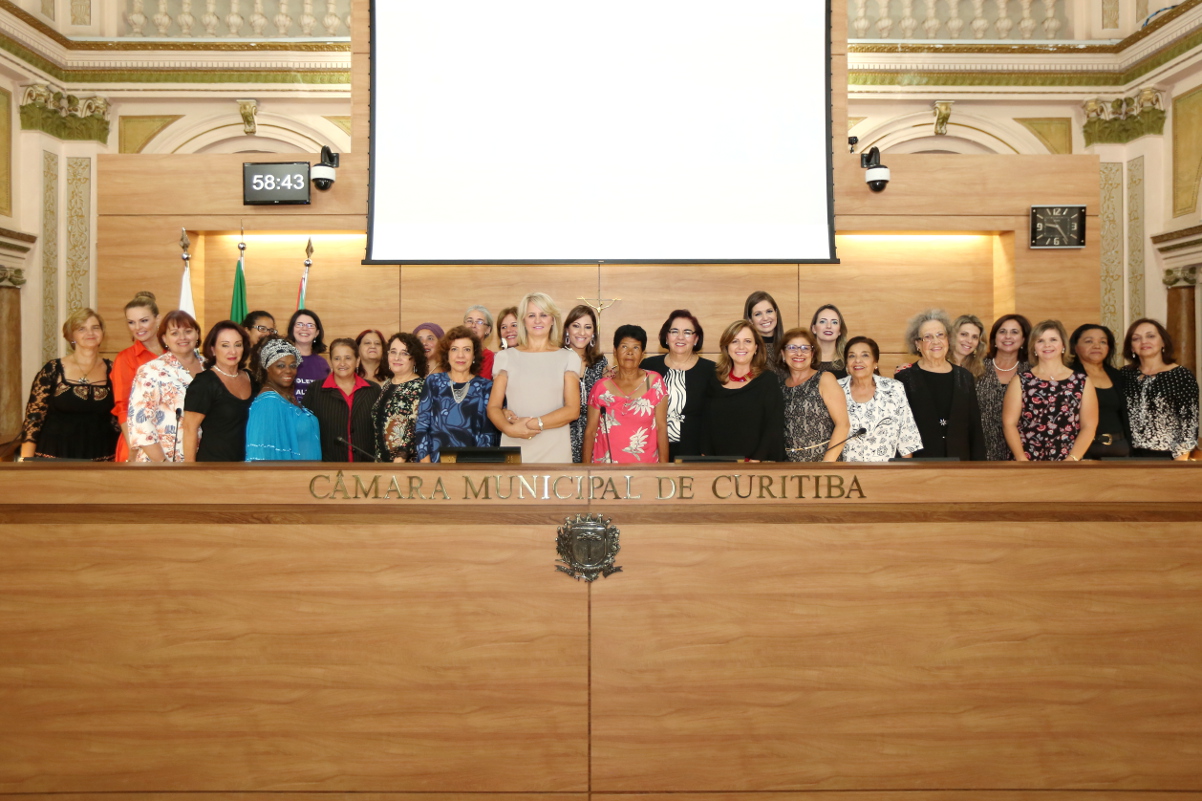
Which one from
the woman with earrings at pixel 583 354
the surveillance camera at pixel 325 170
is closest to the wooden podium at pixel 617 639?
the woman with earrings at pixel 583 354

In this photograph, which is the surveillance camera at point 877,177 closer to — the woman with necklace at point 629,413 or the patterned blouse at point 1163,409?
the patterned blouse at point 1163,409

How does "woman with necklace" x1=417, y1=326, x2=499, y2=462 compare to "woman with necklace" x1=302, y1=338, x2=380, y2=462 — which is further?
"woman with necklace" x1=302, y1=338, x2=380, y2=462

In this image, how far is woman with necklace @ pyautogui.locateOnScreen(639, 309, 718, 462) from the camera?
362 cm

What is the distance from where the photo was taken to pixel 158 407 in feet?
11.0

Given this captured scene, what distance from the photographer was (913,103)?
9180mm

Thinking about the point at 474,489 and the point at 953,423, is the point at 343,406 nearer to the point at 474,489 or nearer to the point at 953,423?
the point at 474,489

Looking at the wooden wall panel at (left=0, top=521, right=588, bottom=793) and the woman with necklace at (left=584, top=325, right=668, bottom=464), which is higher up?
the woman with necklace at (left=584, top=325, right=668, bottom=464)

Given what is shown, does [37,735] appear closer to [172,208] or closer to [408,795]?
[408,795]

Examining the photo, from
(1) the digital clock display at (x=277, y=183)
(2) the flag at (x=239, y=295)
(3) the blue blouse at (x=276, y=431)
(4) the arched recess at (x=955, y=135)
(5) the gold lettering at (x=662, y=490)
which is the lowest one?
(5) the gold lettering at (x=662, y=490)

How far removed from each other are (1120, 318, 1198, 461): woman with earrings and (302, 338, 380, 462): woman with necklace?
344 centimetres

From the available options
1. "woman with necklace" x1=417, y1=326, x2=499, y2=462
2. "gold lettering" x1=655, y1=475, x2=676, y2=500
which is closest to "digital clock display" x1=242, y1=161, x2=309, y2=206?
"woman with necklace" x1=417, y1=326, x2=499, y2=462

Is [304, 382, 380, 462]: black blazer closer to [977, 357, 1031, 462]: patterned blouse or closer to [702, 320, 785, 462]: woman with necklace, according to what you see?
[702, 320, 785, 462]: woman with necklace

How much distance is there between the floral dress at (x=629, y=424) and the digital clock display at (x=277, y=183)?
355 cm

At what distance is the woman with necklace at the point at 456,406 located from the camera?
3.41 m
